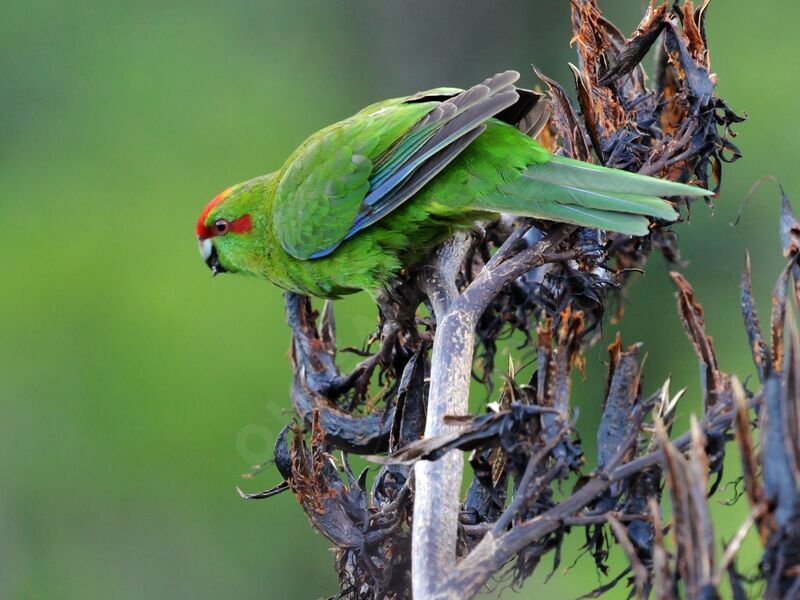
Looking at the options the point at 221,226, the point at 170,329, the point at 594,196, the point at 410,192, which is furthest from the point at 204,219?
the point at 170,329

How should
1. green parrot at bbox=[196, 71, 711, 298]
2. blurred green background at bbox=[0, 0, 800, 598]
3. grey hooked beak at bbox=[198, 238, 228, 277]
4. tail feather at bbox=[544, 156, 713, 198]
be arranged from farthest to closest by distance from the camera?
blurred green background at bbox=[0, 0, 800, 598]
grey hooked beak at bbox=[198, 238, 228, 277]
green parrot at bbox=[196, 71, 711, 298]
tail feather at bbox=[544, 156, 713, 198]

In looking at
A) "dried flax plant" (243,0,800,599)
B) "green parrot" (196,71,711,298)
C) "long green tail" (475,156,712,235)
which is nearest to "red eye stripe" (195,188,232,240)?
"green parrot" (196,71,711,298)

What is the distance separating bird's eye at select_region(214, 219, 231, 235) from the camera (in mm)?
5039

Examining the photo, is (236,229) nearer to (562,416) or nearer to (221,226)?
(221,226)

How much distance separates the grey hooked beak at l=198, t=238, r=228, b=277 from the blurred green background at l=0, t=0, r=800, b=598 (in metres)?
4.87

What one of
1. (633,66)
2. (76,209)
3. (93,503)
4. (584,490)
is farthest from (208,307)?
(584,490)

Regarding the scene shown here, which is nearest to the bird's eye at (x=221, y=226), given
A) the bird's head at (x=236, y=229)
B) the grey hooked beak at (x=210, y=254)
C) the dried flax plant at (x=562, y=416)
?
the bird's head at (x=236, y=229)

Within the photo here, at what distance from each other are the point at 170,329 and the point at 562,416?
979 cm

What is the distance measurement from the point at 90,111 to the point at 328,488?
1463cm

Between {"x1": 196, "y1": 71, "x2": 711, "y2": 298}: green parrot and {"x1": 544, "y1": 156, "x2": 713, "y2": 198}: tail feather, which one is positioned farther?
{"x1": 196, "y1": 71, "x2": 711, "y2": 298}: green parrot

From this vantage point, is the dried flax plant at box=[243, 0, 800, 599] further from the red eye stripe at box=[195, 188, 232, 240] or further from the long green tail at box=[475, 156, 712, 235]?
the red eye stripe at box=[195, 188, 232, 240]

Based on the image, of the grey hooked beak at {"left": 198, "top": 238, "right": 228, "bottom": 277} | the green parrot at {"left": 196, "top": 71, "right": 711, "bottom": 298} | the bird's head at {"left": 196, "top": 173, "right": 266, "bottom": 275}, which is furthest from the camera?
the grey hooked beak at {"left": 198, "top": 238, "right": 228, "bottom": 277}

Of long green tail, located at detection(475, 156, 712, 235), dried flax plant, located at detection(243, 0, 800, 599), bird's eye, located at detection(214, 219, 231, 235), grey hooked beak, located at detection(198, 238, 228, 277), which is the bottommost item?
dried flax plant, located at detection(243, 0, 800, 599)

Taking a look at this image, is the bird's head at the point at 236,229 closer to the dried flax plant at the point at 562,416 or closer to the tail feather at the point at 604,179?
the dried flax plant at the point at 562,416
